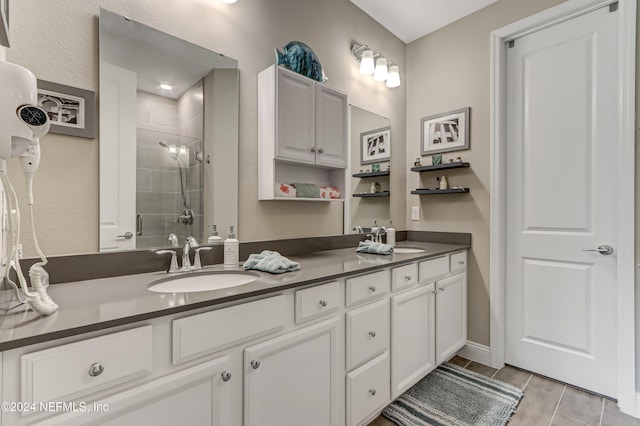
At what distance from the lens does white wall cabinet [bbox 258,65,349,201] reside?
5.48 ft

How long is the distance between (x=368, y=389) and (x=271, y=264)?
79 cm

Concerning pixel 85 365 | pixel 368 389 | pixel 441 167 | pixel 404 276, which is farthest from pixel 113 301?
pixel 441 167

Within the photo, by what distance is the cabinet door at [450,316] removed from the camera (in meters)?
2.01

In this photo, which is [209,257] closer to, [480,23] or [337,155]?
[337,155]

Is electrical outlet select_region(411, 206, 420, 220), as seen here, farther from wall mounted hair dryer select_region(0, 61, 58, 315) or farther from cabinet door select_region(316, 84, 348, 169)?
→ wall mounted hair dryer select_region(0, 61, 58, 315)

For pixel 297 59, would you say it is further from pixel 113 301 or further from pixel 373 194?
pixel 113 301

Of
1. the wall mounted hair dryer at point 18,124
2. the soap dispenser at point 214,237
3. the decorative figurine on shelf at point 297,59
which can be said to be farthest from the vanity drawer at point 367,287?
the decorative figurine on shelf at point 297,59

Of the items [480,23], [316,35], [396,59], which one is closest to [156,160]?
[316,35]

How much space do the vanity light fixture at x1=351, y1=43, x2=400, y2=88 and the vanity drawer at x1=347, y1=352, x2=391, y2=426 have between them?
1959mm

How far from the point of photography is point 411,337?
177 centimetres

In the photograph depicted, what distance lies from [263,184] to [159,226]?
0.57m

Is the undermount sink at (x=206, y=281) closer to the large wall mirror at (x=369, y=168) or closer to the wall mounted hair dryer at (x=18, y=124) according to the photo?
the wall mounted hair dryer at (x=18, y=124)

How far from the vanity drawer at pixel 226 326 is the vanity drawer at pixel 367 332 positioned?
1.31 feet

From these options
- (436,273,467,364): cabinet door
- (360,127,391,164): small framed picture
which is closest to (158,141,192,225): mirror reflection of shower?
(360,127,391,164): small framed picture
